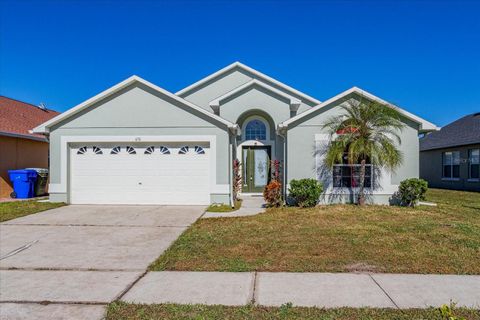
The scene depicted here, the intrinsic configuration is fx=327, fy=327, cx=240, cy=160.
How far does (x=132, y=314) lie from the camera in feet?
12.2

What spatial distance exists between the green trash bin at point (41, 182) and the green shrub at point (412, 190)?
1534 cm

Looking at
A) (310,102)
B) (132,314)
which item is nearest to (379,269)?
(132,314)

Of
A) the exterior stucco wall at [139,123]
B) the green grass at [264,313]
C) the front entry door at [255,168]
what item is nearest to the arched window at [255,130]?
the front entry door at [255,168]

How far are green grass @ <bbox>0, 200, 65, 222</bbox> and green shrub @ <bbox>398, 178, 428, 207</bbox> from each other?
12.4 metres

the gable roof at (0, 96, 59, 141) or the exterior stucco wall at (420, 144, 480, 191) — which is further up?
the gable roof at (0, 96, 59, 141)

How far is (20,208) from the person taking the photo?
11305 millimetres

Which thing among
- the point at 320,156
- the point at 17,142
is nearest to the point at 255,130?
the point at 320,156

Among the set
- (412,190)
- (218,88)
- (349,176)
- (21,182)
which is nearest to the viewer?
(412,190)

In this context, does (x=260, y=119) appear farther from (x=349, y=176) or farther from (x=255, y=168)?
(x=349, y=176)

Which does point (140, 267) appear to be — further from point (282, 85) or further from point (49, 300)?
point (282, 85)

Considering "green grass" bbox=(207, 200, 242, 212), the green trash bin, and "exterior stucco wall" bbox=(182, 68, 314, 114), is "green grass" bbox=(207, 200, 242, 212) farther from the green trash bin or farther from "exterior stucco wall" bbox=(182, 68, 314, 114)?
the green trash bin

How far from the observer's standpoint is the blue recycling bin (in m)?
14.3

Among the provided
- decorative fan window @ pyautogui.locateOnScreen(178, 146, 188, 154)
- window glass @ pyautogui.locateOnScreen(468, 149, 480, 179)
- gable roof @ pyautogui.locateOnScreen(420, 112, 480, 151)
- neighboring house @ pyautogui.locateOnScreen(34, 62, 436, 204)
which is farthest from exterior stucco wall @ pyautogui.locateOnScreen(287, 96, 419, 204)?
window glass @ pyautogui.locateOnScreen(468, 149, 480, 179)

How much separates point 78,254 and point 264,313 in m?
4.03
